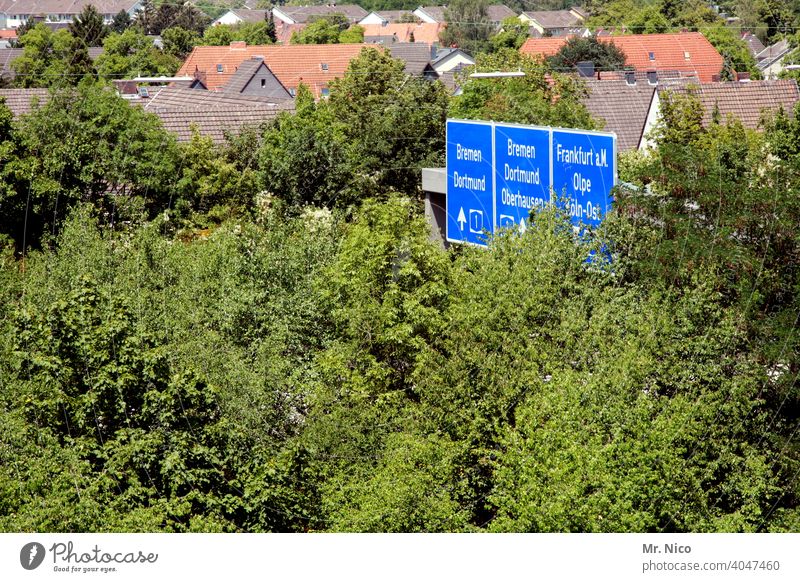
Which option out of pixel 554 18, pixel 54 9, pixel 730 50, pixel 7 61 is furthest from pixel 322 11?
pixel 730 50

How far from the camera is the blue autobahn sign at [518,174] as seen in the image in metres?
19.0

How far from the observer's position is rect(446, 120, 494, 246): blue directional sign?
2147cm

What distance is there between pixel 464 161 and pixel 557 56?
51.6 m

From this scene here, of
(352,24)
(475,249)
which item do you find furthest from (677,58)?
(475,249)

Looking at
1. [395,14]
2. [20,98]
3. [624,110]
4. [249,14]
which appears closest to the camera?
[20,98]

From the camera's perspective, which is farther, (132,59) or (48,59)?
(132,59)

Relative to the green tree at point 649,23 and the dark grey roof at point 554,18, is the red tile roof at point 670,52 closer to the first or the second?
the green tree at point 649,23

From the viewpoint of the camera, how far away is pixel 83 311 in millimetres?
15422

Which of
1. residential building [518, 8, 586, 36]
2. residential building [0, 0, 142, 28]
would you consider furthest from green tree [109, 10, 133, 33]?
residential building [518, 8, 586, 36]

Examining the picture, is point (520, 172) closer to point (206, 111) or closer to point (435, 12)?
point (206, 111)

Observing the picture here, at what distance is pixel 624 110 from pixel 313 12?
236 feet

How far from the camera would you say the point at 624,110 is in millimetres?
45438

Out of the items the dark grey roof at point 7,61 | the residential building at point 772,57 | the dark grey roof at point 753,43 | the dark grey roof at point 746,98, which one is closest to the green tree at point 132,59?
the dark grey roof at point 7,61
